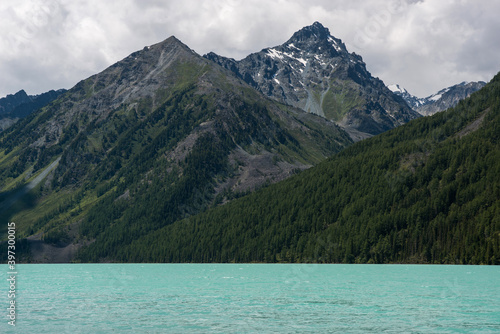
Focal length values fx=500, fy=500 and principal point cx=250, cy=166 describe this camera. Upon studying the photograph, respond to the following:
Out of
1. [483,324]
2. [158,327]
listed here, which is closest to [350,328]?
[483,324]

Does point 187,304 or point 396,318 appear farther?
point 187,304

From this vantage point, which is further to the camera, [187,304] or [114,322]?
[187,304]

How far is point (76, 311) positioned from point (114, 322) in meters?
15.3

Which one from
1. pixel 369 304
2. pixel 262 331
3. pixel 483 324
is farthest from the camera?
pixel 369 304

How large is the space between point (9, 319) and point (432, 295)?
250 ft

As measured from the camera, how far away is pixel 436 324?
214 ft

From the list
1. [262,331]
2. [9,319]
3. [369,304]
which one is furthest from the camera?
[369,304]

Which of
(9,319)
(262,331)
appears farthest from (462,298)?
(9,319)

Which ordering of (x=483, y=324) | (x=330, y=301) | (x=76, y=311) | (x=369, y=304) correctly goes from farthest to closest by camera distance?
1. (x=330, y=301)
2. (x=369, y=304)
3. (x=76, y=311)
4. (x=483, y=324)

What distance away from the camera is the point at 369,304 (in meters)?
85.6

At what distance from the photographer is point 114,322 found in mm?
68125

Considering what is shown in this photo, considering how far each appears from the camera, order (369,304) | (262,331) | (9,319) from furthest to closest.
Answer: (369,304)
(9,319)
(262,331)

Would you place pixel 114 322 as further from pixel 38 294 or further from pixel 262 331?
pixel 38 294

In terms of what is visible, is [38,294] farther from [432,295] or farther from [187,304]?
[432,295]
